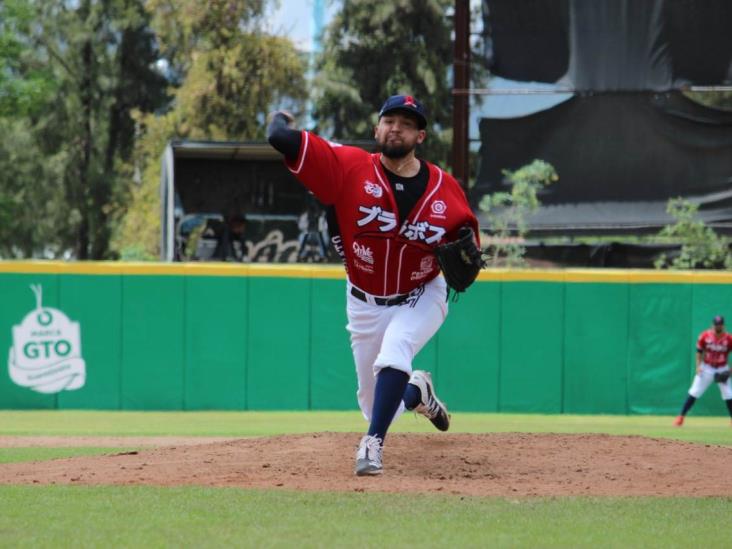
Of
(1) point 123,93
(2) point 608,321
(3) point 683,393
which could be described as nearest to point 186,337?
(2) point 608,321

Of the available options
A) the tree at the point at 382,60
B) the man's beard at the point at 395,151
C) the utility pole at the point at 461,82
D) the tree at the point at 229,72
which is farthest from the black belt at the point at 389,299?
the tree at the point at 382,60

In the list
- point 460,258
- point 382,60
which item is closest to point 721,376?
point 460,258

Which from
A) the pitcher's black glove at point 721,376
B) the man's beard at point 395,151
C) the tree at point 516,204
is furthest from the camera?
the tree at point 516,204

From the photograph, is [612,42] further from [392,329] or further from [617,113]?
[392,329]

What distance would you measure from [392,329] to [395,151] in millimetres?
963

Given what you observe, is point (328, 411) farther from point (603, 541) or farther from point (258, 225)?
point (603, 541)

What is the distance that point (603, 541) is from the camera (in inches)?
190

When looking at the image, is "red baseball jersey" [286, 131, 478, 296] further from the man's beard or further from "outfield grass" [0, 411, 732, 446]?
"outfield grass" [0, 411, 732, 446]

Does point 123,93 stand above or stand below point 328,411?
above

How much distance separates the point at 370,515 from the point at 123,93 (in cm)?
3361

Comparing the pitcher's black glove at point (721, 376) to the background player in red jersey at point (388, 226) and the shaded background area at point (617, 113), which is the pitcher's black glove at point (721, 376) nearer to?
the shaded background area at point (617, 113)

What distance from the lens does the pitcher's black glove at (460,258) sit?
6.82 meters

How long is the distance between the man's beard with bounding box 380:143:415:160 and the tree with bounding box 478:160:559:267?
12669 millimetres

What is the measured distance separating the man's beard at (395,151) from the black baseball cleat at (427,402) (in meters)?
1.35
